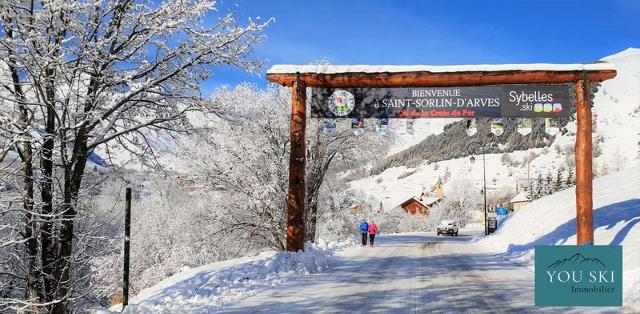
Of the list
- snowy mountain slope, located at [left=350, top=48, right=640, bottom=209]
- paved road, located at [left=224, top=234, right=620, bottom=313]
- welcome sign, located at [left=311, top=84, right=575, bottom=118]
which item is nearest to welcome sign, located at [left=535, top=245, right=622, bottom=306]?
paved road, located at [left=224, top=234, right=620, bottom=313]

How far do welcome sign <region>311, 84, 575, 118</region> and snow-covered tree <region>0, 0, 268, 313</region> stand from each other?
15.5 feet

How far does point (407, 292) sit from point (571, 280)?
2.71 m

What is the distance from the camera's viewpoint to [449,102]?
14.0 metres

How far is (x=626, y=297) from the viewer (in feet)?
25.8

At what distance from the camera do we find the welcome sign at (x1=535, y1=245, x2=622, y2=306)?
7.56m

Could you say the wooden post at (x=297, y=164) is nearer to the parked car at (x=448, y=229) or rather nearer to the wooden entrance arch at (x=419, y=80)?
the wooden entrance arch at (x=419, y=80)

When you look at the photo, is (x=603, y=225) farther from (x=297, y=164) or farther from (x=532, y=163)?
(x=532, y=163)

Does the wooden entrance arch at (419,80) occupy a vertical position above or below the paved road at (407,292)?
above

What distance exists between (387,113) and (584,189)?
5.57 m

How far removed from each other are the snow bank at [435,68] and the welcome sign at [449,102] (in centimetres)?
52

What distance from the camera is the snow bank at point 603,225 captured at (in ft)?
33.7

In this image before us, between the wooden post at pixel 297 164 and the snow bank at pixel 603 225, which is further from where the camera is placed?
the wooden post at pixel 297 164

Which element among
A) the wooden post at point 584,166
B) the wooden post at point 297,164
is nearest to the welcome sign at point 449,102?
the wooden post at point 584,166

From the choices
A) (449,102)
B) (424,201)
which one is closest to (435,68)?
(449,102)
